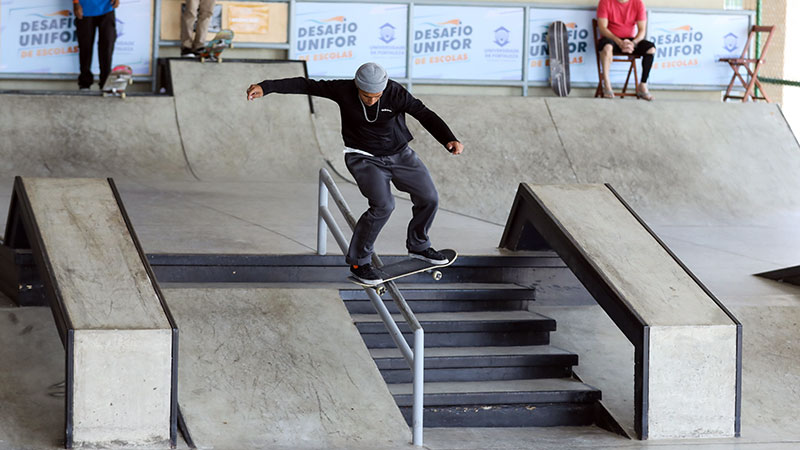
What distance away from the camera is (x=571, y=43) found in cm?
1453

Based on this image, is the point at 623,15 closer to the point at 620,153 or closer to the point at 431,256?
the point at 620,153

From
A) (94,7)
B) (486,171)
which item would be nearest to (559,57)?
(486,171)

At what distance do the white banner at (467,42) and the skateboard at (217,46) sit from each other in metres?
2.69

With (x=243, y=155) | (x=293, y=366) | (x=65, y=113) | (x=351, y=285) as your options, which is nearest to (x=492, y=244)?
(x=351, y=285)

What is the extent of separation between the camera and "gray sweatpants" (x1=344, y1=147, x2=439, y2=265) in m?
6.12

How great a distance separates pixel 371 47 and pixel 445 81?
1.19m

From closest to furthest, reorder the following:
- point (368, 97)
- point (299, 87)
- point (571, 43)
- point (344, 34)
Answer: point (368, 97) → point (299, 87) → point (344, 34) → point (571, 43)

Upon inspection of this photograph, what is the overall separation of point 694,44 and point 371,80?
33.7ft

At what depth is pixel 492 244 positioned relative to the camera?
323 inches

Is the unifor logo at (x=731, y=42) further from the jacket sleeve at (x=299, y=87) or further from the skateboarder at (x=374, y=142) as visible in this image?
the jacket sleeve at (x=299, y=87)

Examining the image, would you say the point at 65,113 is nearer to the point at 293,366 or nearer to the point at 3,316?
the point at 3,316

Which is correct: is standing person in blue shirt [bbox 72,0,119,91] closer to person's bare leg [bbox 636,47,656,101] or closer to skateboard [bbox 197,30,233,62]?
skateboard [bbox 197,30,233,62]

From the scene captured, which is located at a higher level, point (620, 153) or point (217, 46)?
point (217, 46)

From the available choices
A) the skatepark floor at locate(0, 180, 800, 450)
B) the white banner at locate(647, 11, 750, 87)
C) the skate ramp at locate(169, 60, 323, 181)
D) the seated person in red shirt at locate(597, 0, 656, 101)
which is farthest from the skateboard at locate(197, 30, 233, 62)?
the white banner at locate(647, 11, 750, 87)
